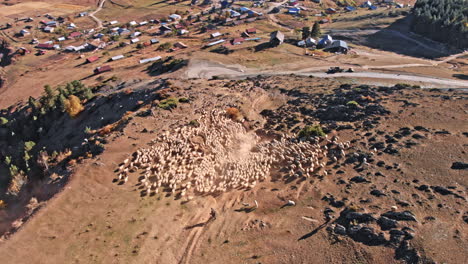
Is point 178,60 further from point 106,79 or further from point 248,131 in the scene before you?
point 248,131

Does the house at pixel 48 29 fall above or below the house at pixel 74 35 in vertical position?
above

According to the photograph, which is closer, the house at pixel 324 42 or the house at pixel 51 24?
the house at pixel 324 42

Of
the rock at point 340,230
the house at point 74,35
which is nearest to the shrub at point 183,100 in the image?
the rock at point 340,230

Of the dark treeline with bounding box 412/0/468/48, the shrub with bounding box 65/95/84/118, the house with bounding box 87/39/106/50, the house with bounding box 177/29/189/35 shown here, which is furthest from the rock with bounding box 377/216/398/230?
the house with bounding box 87/39/106/50

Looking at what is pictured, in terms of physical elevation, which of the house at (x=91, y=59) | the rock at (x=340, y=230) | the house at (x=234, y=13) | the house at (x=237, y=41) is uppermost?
the house at (x=234, y=13)

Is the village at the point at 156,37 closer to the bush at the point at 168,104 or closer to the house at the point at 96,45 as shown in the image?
the house at the point at 96,45

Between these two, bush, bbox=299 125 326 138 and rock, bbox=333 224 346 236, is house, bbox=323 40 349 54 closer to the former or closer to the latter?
bush, bbox=299 125 326 138

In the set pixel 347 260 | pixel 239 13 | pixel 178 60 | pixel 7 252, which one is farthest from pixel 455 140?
pixel 239 13

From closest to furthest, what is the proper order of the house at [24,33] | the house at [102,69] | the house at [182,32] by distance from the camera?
the house at [102,69] → the house at [182,32] → the house at [24,33]
